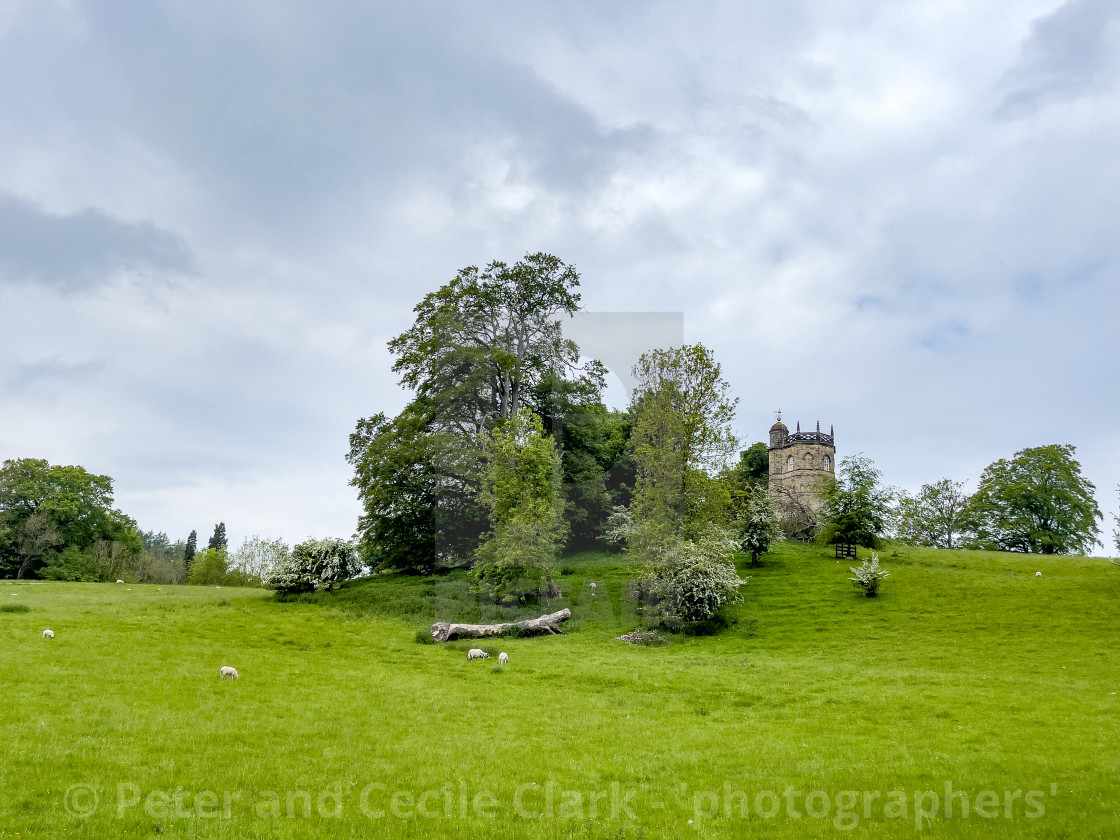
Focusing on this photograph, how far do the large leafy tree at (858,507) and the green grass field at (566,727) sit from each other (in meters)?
13.0

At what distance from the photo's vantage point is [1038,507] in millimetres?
62406

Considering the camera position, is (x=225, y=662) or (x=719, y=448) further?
(x=719, y=448)

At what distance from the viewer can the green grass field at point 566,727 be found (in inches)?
407

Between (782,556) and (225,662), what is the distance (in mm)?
37762

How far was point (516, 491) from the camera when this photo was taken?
37125 mm

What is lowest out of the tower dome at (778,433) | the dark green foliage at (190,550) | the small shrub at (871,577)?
the dark green foliage at (190,550)

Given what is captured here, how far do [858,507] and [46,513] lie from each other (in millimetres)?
75489

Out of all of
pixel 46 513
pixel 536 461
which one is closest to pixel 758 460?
Answer: pixel 536 461

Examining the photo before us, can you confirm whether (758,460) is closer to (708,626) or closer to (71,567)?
(708,626)

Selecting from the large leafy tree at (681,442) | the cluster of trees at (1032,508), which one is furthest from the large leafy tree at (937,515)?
the large leafy tree at (681,442)

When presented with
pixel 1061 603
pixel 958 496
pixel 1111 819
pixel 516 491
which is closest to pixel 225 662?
pixel 516 491

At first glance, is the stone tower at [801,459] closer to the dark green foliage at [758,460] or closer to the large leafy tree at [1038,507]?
the dark green foliage at [758,460]

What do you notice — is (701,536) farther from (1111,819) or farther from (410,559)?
(1111,819)

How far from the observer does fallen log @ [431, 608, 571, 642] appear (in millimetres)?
29062
